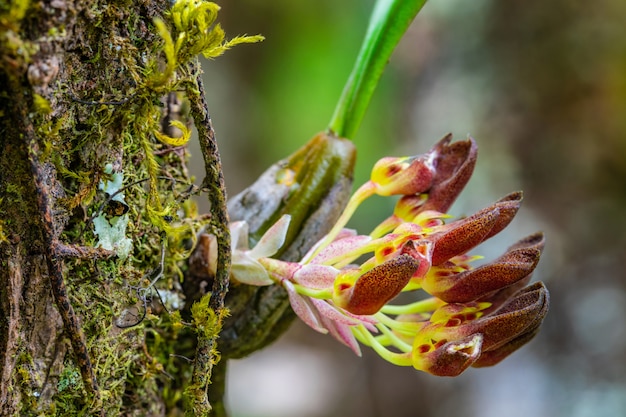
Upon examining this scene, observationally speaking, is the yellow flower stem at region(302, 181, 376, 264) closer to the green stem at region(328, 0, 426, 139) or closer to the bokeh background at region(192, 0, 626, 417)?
the green stem at region(328, 0, 426, 139)

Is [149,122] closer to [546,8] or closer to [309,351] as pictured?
[546,8]

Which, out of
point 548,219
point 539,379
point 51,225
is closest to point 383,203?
point 548,219

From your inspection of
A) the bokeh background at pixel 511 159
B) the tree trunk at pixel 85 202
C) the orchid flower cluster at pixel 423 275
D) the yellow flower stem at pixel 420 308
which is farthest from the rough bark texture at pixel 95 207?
the bokeh background at pixel 511 159

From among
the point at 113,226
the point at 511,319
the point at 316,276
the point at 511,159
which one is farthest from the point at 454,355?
the point at 511,159

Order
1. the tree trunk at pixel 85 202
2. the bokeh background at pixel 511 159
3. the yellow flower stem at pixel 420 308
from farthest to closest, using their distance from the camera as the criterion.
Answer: the bokeh background at pixel 511 159 → the yellow flower stem at pixel 420 308 → the tree trunk at pixel 85 202

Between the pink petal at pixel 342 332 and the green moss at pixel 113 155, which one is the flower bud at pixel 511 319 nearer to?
the pink petal at pixel 342 332
